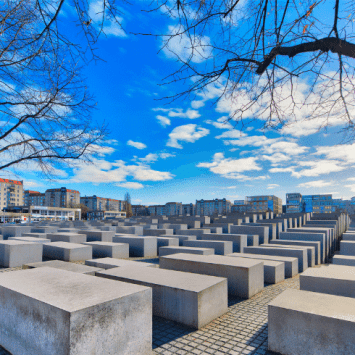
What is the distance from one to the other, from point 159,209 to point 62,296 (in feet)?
538

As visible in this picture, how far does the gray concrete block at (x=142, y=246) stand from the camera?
456 inches

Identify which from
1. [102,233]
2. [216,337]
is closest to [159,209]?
[102,233]

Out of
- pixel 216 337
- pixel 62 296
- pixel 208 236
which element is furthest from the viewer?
pixel 208 236

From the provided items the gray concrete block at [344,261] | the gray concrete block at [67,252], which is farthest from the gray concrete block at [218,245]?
the gray concrete block at [67,252]

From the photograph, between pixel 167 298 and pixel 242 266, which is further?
pixel 242 266

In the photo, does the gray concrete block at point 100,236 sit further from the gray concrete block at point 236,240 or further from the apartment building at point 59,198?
the apartment building at point 59,198

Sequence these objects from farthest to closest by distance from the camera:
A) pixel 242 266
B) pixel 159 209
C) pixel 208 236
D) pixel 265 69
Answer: pixel 159 209, pixel 208 236, pixel 242 266, pixel 265 69

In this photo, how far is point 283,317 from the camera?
337 cm

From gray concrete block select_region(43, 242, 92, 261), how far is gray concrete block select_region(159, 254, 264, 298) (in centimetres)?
448

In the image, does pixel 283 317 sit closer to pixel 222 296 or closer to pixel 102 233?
pixel 222 296

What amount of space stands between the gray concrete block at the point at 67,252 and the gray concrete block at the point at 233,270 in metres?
4.48

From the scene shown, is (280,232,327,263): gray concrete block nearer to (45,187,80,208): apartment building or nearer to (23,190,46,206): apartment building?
(45,187,80,208): apartment building

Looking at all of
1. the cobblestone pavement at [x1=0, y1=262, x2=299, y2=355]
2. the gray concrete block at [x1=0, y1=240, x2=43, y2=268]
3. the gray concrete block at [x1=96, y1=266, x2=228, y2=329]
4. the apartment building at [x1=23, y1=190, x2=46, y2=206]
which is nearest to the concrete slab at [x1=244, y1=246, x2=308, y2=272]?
the cobblestone pavement at [x1=0, y1=262, x2=299, y2=355]

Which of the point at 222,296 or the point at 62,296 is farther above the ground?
the point at 62,296
